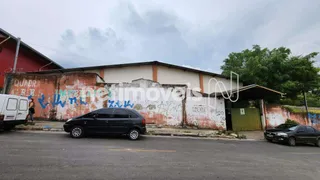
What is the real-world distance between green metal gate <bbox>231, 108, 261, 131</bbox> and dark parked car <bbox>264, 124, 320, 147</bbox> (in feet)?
9.54

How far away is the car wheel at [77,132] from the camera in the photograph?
322 inches

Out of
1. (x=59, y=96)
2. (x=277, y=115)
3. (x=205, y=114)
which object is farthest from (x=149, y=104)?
(x=277, y=115)

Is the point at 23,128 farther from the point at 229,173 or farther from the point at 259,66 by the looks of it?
the point at 259,66

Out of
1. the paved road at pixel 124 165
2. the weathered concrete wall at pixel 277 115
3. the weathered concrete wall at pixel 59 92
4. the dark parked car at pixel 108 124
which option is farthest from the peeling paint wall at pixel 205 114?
the weathered concrete wall at pixel 59 92

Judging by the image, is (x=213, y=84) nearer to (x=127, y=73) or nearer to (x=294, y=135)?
(x=294, y=135)

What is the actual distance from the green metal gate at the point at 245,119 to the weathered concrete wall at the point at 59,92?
11.6 metres

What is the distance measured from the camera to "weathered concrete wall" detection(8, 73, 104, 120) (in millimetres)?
12875

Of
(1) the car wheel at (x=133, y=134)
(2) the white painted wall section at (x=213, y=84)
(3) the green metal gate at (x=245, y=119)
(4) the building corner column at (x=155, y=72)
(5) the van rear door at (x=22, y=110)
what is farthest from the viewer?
(2) the white painted wall section at (x=213, y=84)

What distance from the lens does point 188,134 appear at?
438 inches

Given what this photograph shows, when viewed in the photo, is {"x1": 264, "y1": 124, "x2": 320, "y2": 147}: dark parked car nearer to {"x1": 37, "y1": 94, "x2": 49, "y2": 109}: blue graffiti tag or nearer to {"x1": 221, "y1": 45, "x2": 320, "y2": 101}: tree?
{"x1": 221, "y1": 45, "x2": 320, "y2": 101}: tree

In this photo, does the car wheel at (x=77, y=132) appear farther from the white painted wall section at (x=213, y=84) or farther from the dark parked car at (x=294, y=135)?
the white painted wall section at (x=213, y=84)

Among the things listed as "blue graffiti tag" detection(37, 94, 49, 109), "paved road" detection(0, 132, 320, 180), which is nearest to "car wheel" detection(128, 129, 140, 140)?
"paved road" detection(0, 132, 320, 180)

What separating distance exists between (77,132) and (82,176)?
16.5 ft

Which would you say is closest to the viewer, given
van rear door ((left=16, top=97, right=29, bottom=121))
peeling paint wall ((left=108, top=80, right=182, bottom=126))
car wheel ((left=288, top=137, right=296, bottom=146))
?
van rear door ((left=16, top=97, right=29, bottom=121))
